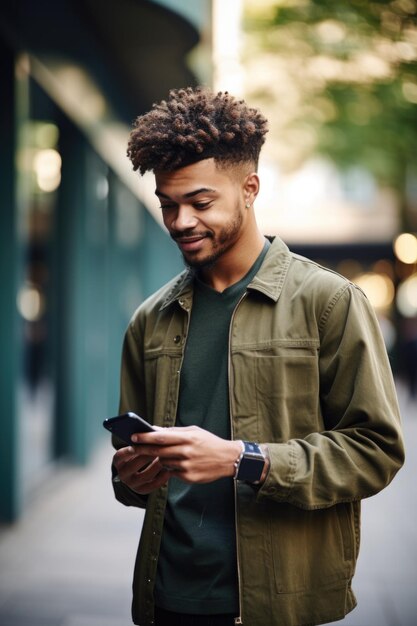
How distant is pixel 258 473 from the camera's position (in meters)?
1.95

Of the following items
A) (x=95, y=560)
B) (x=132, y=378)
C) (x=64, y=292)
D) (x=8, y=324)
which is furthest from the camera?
(x=64, y=292)

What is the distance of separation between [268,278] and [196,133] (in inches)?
18.9

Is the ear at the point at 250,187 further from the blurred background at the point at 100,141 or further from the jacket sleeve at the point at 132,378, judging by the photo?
the blurred background at the point at 100,141

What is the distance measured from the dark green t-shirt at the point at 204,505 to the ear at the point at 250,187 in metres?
0.19

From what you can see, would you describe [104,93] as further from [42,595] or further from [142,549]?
[142,549]

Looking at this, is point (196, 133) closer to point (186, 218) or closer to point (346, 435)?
point (186, 218)

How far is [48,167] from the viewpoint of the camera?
942 cm

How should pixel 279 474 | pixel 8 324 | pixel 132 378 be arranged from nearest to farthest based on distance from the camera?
pixel 279 474 < pixel 132 378 < pixel 8 324

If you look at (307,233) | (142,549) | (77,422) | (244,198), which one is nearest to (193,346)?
(244,198)

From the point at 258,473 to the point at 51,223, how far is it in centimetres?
795

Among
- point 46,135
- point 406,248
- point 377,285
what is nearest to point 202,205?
point 46,135

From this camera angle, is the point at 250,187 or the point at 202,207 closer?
the point at 202,207

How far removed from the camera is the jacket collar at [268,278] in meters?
2.24

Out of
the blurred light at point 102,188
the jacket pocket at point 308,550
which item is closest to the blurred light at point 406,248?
the blurred light at point 102,188
